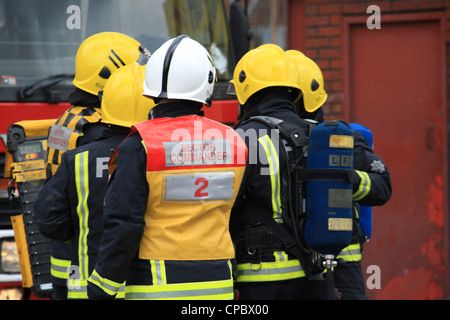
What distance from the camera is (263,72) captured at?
154 inches

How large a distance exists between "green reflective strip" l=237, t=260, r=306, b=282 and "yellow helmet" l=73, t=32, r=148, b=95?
4.73ft

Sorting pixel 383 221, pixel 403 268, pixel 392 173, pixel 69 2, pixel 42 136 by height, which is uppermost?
pixel 69 2

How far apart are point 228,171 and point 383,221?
4.12 meters

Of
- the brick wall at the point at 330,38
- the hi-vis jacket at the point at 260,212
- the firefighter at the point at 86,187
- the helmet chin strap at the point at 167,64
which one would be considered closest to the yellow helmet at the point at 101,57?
the firefighter at the point at 86,187

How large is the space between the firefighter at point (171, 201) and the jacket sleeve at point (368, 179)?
778 mm

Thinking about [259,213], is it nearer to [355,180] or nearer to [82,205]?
[355,180]

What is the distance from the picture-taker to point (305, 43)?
7066 millimetres

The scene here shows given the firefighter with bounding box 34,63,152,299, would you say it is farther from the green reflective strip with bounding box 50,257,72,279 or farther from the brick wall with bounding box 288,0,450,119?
the brick wall with bounding box 288,0,450,119

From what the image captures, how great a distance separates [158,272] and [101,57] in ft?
6.14

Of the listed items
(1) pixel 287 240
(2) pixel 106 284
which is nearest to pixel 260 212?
(1) pixel 287 240

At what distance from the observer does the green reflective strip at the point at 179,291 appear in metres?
2.96

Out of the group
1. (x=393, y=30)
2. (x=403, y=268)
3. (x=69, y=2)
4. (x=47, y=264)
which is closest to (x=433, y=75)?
(x=393, y=30)
